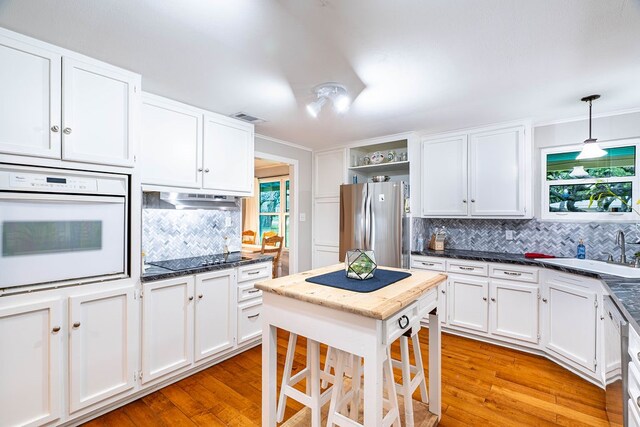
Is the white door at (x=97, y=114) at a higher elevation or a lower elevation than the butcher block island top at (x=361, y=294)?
higher

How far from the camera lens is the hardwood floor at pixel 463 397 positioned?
6.34 feet

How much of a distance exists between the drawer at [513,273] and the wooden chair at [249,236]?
13.8ft

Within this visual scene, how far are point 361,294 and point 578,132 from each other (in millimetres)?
3130

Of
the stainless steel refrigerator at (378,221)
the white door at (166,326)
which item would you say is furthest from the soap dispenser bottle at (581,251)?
the white door at (166,326)

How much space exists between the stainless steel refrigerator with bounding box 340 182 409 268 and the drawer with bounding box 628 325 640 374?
215 cm

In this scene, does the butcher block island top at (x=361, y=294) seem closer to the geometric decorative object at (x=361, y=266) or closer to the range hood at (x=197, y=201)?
the geometric decorative object at (x=361, y=266)

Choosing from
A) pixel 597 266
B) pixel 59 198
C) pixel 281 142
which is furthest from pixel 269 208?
pixel 597 266

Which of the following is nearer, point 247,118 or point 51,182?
point 51,182

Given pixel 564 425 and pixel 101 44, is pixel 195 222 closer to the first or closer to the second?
pixel 101 44

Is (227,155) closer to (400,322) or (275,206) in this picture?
(400,322)

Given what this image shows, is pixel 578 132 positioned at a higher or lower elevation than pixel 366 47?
lower

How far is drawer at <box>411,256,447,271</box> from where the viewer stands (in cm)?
332

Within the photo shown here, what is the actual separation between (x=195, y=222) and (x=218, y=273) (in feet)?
2.36

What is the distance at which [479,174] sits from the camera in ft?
10.7
